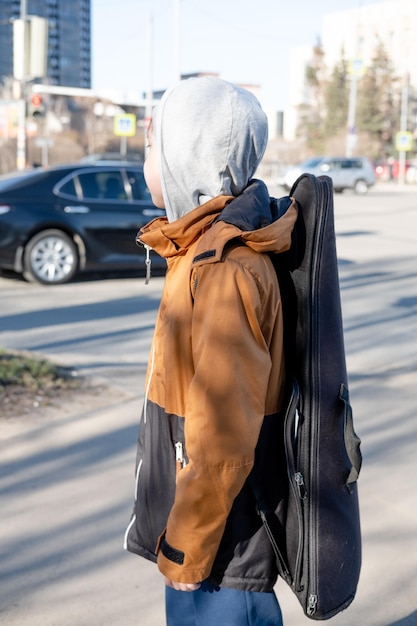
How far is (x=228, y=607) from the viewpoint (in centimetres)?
191

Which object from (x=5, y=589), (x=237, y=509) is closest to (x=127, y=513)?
(x=5, y=589)

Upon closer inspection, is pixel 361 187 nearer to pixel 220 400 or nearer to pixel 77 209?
pixel 77 209

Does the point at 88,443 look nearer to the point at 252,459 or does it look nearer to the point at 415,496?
the point at 415,496

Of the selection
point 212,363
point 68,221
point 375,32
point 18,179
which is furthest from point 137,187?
point 375,32

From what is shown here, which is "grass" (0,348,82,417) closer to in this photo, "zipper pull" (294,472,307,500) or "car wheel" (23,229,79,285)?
"zipper pull" (294,472,307,500)

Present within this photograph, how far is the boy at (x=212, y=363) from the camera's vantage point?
1713mm

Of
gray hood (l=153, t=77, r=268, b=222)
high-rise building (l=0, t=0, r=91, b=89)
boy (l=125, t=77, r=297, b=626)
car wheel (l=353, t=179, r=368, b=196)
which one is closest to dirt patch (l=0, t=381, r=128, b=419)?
boy (l=125, t=77, r=297, b=626)

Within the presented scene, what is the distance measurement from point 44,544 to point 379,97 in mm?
72510

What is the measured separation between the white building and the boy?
293ft

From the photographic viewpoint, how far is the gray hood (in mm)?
1865

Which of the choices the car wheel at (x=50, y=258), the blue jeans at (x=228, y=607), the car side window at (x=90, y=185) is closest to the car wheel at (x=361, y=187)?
the car side window at (x=90, y=185)

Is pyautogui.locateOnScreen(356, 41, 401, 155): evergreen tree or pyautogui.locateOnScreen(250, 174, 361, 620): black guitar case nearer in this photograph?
pyautogui.locateOnScreen(250, 174, 361, 620): black guitar case

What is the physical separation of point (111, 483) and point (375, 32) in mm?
101690

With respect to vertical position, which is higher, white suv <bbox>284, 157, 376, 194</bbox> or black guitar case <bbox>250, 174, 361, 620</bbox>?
white suv <bbox>284, 157, 376, 194</bbox>
